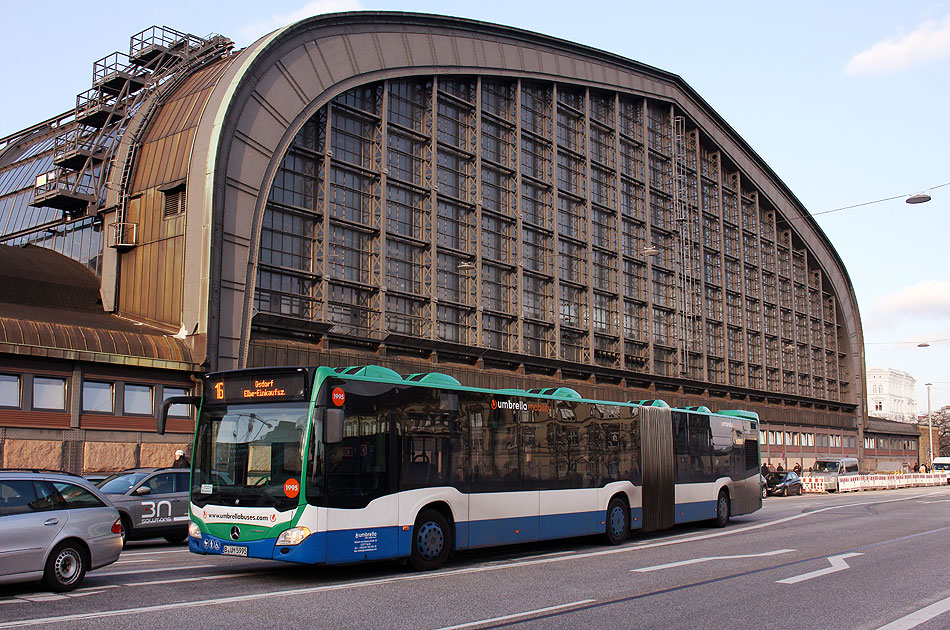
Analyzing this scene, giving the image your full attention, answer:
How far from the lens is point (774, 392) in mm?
73375

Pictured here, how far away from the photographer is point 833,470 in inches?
2404

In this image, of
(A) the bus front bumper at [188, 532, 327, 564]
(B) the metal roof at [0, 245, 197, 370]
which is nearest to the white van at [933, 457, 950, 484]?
(B) the metal roof at [0, 245, 197, 370]

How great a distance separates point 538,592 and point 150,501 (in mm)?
11175

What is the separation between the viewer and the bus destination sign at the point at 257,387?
13.7 m

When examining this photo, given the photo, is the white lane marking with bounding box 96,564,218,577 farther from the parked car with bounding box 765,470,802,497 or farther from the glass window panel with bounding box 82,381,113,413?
the parked car with bounding box 765,470,802,497

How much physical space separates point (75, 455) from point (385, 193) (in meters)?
18.1

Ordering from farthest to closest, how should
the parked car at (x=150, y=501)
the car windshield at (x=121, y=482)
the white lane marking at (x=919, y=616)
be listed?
the car windshield at (x=121, y=482)
the parked car at (x=150, y=501)
the white lane marking at (x=919, y=616)

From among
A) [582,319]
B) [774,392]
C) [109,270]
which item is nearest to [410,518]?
[109,270]

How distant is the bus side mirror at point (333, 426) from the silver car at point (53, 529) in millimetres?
3453

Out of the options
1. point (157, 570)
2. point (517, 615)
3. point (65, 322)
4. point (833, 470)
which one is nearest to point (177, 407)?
point (65, 322)

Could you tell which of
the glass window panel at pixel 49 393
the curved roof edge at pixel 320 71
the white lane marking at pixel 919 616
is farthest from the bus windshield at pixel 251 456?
the curved roof edge at pixel 320 71

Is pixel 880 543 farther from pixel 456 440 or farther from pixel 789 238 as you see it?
pixel 789 238

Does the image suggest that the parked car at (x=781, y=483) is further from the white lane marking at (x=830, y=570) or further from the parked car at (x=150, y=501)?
the parked car at (x=150, y=501)

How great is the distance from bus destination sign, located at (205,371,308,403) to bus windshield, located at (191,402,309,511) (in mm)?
131
